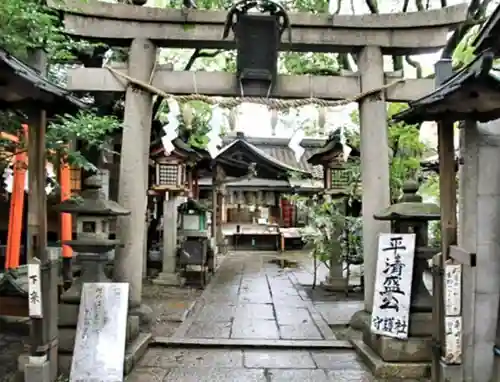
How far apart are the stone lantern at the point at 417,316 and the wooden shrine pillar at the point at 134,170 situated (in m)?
3.49

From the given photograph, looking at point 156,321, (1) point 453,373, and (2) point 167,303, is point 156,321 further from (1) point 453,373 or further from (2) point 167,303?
(1) point 453,373

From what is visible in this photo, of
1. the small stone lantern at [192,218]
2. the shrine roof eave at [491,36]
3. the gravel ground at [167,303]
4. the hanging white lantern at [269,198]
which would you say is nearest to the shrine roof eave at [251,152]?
the hanging white lantern at [269,198]

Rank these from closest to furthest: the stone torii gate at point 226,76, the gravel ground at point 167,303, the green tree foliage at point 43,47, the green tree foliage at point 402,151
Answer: the green tree foliage at point 43,47
the stone torii gate at point 226,76
the gravel ground at point 167,303
the green tree foliage at point 402,151

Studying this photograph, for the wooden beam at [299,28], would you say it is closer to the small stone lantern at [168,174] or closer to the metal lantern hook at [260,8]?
the metal lantern hook at [260,8]

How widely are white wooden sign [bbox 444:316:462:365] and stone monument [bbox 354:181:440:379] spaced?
83 centimetres

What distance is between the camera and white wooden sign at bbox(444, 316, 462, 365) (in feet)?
15.2

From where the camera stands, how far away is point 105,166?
1209 cm

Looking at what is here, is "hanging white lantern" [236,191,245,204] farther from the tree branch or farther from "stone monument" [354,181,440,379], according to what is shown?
"stone monument" [354,181,440,379]

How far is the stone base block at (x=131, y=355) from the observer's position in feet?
17.4

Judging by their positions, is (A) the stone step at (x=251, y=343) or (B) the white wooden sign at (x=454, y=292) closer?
(B) the white wooden sign at (x=454, y=292)

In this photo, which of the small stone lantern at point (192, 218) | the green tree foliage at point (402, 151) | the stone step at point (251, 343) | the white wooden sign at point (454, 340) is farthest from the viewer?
the small stone lantern at point (192, 218)

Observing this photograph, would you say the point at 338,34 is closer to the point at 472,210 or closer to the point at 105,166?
the point at 472,210

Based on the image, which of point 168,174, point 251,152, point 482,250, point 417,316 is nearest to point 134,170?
point 417,316

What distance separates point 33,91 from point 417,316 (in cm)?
Result: 487
